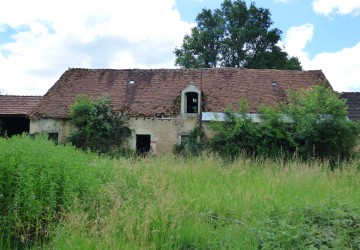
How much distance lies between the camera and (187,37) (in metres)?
36.2

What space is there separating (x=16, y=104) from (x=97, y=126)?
30.9 ft

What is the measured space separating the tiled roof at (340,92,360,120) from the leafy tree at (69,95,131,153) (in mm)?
13336

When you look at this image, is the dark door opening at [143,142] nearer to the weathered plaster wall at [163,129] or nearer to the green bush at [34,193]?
the weathered plaster wall at [163,129]

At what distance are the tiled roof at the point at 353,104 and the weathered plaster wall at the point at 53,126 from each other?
1644cm

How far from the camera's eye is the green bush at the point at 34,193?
17.3 feet

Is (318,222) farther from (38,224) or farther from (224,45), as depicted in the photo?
(224,45)

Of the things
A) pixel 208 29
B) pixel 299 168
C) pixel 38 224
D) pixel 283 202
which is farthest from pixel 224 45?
pixel 38 224

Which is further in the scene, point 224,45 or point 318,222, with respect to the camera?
point 224,45

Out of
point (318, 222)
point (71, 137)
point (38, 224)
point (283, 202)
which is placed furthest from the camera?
point (71, 137)

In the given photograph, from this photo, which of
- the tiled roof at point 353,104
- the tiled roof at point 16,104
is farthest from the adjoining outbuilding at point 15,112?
the tiled roof at point 353,104

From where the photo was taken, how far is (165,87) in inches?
878

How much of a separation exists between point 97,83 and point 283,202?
18485 mm

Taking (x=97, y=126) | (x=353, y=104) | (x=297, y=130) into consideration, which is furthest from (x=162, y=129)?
(x=353, y=104)

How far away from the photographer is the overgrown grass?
16.6ft
